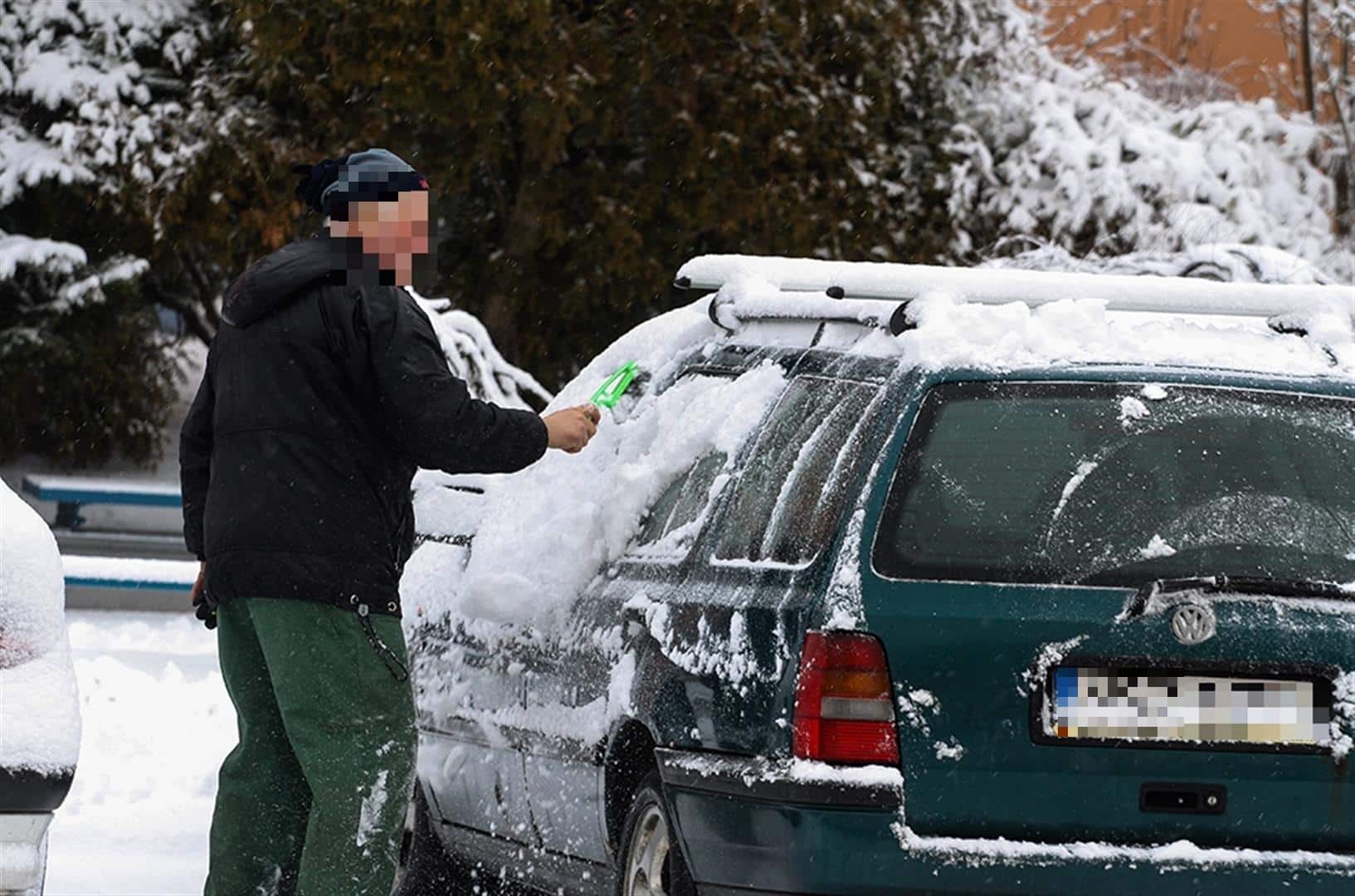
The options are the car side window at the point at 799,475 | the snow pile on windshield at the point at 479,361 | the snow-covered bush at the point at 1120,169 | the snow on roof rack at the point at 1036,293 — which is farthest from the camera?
the snow-covered bush at the point at 1120,169

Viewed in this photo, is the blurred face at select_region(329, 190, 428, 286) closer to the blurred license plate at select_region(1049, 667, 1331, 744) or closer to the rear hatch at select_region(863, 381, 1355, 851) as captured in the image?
the rear hatch at select_region(863, 381, 1355, 851)

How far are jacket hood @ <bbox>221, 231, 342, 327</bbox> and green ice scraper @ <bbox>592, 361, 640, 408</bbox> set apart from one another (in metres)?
1.15

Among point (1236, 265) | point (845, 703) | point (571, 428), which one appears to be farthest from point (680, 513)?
point (1236, 265)

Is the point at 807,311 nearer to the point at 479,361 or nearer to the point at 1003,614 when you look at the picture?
the point at 1003,614

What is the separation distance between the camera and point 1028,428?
4660 mm

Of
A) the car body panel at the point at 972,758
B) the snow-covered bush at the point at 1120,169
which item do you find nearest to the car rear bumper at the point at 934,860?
the car body panel at the point at 972,758

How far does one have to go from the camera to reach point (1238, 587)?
14.8 ft

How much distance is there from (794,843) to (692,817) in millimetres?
329

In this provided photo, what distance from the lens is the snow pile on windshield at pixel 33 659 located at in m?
4.50

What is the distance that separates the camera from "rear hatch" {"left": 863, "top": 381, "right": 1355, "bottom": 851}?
441 cm

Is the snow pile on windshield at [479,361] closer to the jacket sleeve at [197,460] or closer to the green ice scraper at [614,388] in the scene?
the green ice scraper at [614,388]

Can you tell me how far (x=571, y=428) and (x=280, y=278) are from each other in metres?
0.68

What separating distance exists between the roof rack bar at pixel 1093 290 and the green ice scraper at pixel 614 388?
2.56 feet

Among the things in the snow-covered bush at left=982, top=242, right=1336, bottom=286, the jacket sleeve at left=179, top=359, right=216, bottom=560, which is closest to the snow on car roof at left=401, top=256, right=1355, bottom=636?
the jacket sleeve at left=179, top=359, right=216, bottom=560
